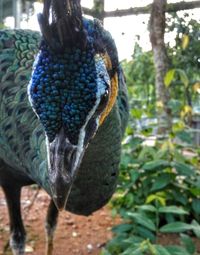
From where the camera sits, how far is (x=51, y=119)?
1.04 m

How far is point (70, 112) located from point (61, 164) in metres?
0.12

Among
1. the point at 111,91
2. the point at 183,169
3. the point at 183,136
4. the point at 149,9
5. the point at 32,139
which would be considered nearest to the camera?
the point at 149,9

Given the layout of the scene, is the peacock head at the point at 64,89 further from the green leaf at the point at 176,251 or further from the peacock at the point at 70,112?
the green leaf at the point at 176,251

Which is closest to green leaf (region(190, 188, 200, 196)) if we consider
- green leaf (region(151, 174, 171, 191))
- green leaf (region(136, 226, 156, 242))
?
green leaf (region(151, 174, 171, 191))

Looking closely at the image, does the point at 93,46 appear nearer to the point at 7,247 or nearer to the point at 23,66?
the point at 23,66

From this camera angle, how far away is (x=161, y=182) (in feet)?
7.64

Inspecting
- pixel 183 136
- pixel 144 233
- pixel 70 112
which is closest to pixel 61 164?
pixel 70 112

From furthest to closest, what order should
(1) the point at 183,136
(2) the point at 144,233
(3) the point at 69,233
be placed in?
1. (3) the point at 69,233
2. (1) the point at 183,136
3. (2) the point at 144,233

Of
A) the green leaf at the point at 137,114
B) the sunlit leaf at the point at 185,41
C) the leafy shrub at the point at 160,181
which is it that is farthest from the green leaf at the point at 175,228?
the green leaf at the point at 137,114

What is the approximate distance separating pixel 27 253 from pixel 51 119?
1.43 metres

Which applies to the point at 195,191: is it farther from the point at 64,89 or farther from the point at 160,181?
the point at 64,89

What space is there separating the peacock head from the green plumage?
0.29 meters

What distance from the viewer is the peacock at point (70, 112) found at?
3.40 feet

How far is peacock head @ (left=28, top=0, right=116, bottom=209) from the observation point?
1035 millimetres
